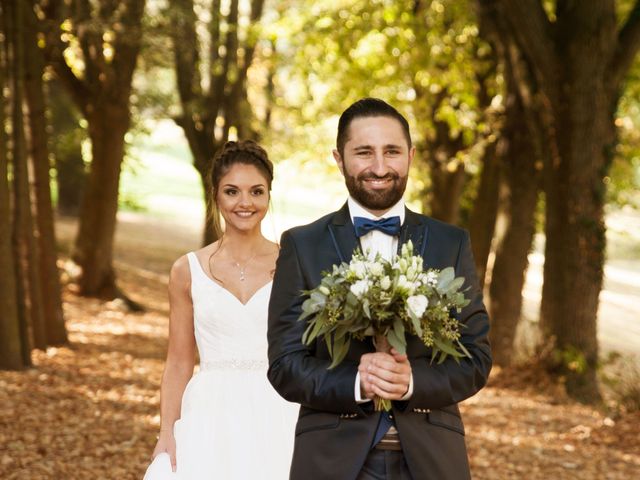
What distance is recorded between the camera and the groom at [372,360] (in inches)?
131

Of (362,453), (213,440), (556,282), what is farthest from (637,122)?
(362,453)

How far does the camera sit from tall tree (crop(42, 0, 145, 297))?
709 inches

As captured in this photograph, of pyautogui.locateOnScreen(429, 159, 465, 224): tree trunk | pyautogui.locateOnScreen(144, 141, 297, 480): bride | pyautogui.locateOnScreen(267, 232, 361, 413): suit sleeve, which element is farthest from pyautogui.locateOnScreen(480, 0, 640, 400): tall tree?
pyautogui.locateOnScreen(267, 232, 361, 413): suit sleeve

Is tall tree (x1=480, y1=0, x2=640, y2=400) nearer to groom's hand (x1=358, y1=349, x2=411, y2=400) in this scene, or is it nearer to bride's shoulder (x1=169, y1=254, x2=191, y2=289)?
bride's shoulder (x1=169, y1=254, x2=191, y2=289)

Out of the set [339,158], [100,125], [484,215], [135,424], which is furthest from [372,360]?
[100,125]

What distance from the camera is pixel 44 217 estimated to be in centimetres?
1355

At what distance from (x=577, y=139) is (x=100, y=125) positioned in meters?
9.88

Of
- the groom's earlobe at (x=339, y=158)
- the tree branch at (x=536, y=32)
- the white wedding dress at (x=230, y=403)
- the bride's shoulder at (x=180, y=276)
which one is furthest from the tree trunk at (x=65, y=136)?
the groom's earlobe at (x=339, y=158)

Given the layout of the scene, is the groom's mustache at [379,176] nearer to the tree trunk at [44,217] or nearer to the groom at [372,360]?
the groom at [372,360]

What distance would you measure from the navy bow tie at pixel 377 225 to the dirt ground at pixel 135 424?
494cm

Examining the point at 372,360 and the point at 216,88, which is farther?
the point at 216,88

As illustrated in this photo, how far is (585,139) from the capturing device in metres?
11.6

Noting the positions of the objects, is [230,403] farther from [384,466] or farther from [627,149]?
[627,149]

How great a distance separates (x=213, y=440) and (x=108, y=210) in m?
13.9
